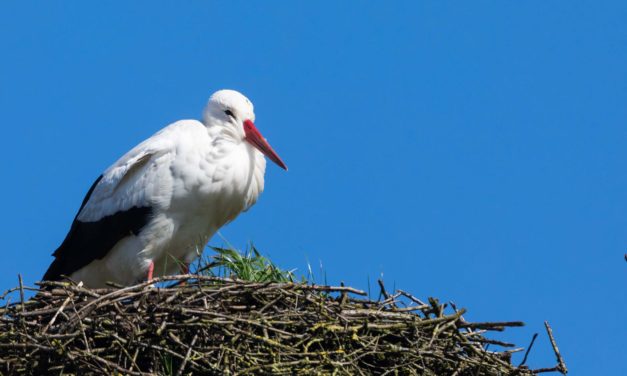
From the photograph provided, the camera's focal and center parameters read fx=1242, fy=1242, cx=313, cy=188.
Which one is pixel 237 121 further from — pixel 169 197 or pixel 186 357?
pixel 186 357

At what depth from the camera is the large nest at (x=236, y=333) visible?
19.6ft

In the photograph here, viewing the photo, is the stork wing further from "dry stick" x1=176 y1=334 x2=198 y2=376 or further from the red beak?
"dry stick" x1=176 y1=334 x2=198 y2=376

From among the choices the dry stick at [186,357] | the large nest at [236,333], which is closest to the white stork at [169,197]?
the large nest at [236,333]

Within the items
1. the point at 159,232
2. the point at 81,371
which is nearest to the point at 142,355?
the point at 81,371

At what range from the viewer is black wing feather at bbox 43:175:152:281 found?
26.2ft

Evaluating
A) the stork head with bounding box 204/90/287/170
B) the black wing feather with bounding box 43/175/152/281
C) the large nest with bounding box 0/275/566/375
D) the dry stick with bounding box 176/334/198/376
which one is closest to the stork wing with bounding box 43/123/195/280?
the black wing feather with bounding box 43/175/152/281

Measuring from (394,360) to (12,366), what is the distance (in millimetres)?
1903

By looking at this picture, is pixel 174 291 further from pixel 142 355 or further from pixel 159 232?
pixel 159 232

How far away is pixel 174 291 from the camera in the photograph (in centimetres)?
623

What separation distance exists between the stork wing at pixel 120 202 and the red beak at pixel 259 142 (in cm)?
48

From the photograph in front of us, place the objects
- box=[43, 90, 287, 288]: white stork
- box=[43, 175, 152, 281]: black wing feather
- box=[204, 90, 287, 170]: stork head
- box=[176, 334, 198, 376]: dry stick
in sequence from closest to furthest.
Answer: box=[176, 334, 198, 376]: dry stick
box=[43, 90, 287, 288]: white stork
box=[43, 175, 152, 281]: black wing feather
box=[204, 90, 287, 170]: stork head

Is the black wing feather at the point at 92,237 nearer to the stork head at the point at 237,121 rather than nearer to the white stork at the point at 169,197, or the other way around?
the white stork at the point at 169,197

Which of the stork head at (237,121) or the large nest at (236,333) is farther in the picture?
the stork head at (237,121)

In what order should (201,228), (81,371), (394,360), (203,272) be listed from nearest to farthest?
(81,371), (394,360), (203,272), (201,228)
